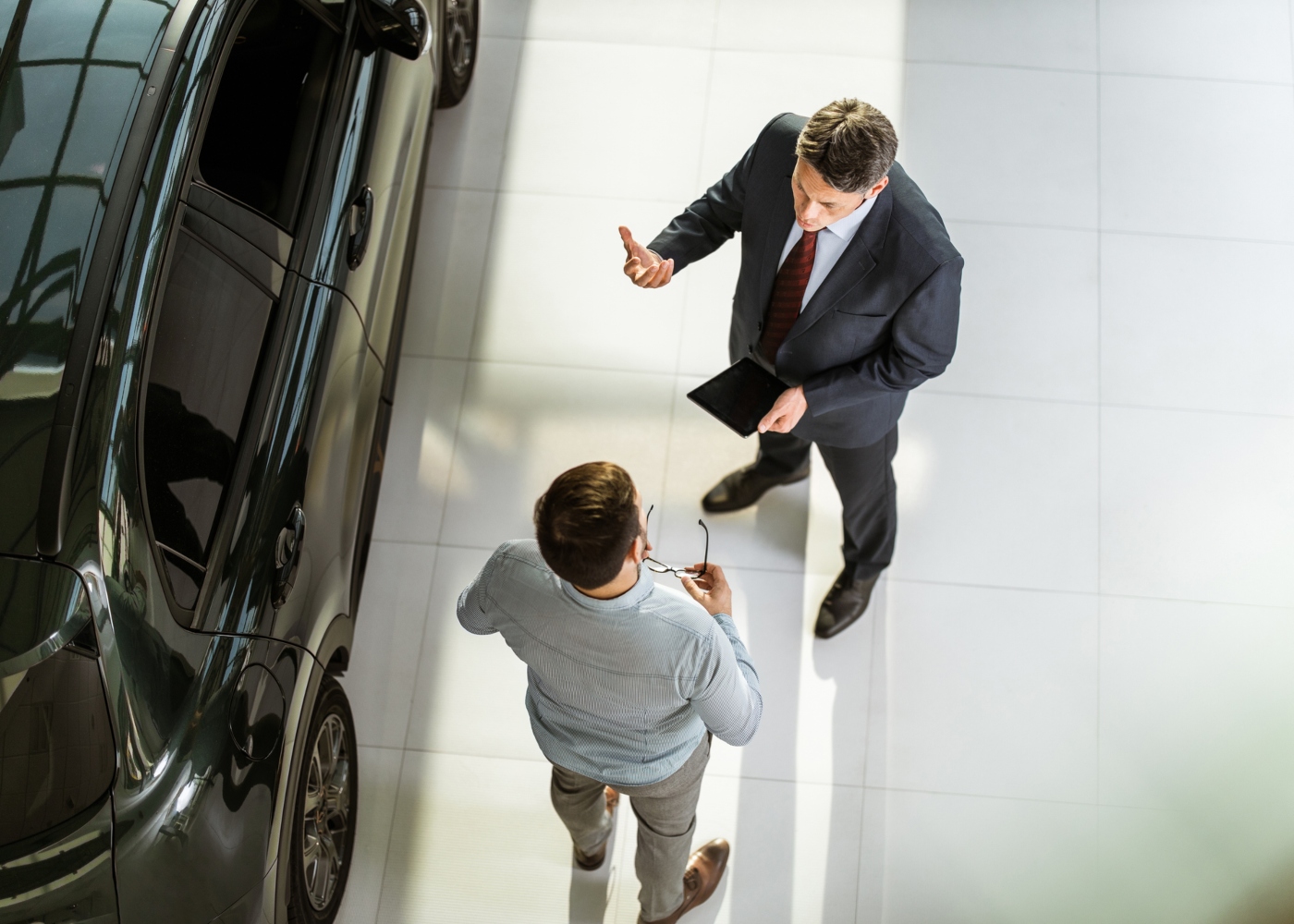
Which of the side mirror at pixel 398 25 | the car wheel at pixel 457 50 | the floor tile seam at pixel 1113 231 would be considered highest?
the car wheel at pixel 457 50

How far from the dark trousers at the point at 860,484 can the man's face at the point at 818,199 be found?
746 mm

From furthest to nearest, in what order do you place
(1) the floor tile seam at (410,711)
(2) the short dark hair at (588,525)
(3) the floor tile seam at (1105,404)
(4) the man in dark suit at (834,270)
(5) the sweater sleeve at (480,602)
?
(3) the floor tile seam at (1105,404) < (1) the floor tile seam at (410,711) < (4) the man in dark suit at (834,270) < (5) the sweater sleeve at (480,602) < (2) the short dark hair at (588,525)

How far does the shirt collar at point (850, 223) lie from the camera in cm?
198

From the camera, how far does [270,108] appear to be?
2324mm

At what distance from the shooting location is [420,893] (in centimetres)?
270

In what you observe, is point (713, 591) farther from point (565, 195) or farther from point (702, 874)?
point (565, 195)

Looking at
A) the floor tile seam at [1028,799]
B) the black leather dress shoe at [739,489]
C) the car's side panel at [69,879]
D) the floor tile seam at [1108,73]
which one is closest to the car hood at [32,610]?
the car's side panel at [69,879]

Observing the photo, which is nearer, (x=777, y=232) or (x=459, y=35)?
(x=777, y=232)

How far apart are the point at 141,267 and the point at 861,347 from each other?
1423mm

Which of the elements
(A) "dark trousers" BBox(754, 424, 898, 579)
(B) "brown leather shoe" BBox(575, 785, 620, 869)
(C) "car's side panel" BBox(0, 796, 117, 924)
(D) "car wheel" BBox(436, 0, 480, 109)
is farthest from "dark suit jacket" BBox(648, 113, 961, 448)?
(C) "car's side panel" BBox(0, 796, 117, 924)

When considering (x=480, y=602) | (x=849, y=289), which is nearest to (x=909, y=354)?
(x=849, y=289)

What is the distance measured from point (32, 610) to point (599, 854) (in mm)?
1541

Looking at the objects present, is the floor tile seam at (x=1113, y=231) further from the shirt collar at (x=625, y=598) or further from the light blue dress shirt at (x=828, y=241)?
the shirt collar at (x=625, y=598)

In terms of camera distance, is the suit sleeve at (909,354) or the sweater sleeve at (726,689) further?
the suit sleeve at (909,354)
